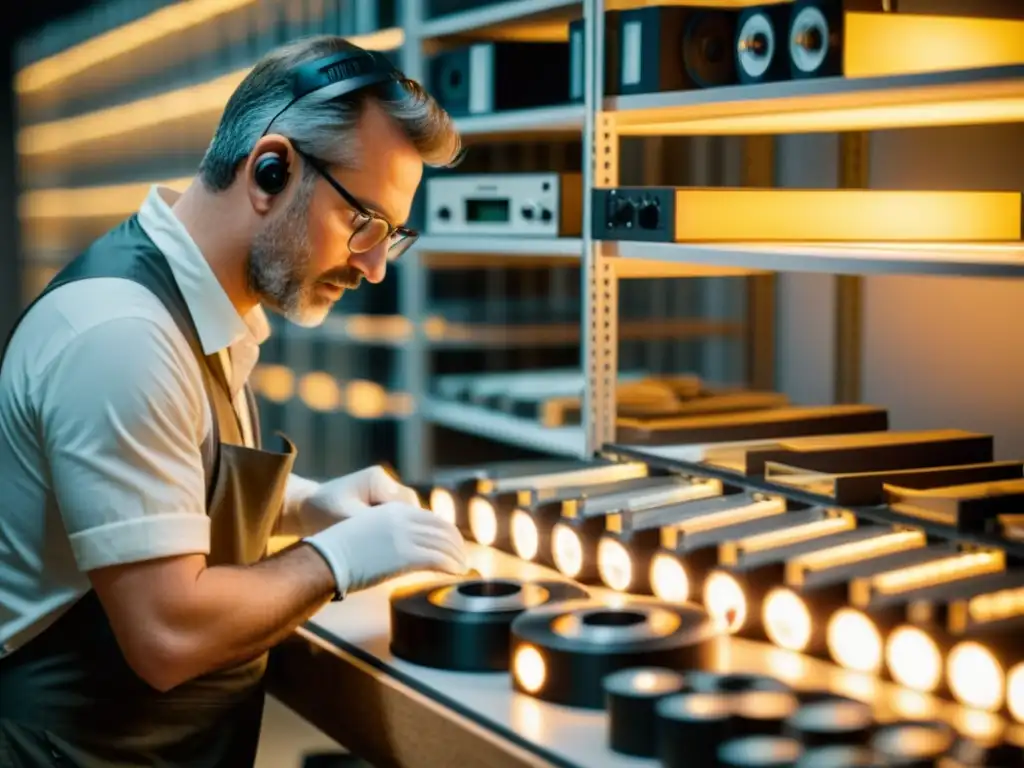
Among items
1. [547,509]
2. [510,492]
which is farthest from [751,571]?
[510,492]

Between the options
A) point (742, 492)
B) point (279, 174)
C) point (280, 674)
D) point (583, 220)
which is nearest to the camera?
point (279, 174)

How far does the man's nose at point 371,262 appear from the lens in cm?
165

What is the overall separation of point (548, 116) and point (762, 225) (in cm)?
43

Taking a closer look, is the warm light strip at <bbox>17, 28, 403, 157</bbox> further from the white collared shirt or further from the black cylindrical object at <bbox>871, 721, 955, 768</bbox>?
the black cylindrical object at <bbox>871, 721, 955, 768</bbox>

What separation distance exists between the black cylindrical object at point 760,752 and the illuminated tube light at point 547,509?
0.68 meters

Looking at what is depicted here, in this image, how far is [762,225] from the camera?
207 cm

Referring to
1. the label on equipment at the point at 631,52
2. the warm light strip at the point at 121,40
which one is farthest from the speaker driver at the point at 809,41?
the warm light strip at the point at 121,40

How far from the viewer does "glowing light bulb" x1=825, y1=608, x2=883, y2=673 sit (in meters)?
1.46

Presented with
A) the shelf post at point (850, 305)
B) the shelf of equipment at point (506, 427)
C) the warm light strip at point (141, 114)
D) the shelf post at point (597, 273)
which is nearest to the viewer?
the shelf post at point (597, 273)

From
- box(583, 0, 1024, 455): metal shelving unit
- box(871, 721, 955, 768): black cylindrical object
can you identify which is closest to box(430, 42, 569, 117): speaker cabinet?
box(583, 0, 1024, 455): metal shelving unit

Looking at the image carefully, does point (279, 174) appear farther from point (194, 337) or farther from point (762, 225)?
point (762, 225)

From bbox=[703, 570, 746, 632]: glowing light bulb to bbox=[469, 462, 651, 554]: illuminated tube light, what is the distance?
14.5 inches

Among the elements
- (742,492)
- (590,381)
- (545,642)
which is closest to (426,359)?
(590,381)

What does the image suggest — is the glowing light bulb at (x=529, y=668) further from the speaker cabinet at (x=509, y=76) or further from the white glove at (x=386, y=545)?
the speaker cabinet at (x=509, y=76)
